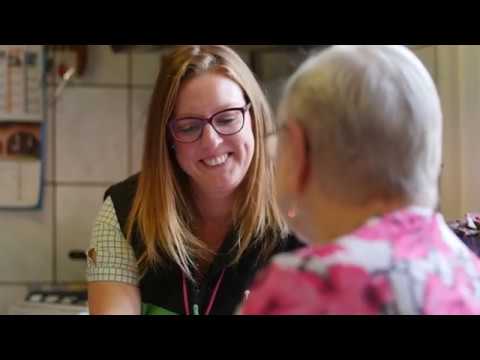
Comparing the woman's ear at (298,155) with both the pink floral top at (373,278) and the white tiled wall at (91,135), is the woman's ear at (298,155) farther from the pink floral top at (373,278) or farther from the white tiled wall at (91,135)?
the white tiled wall at (91,135)

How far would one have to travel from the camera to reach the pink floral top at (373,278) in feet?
1.62

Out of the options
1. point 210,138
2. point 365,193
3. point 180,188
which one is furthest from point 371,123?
point 180,188

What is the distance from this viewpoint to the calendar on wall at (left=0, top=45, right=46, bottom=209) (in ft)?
6.19

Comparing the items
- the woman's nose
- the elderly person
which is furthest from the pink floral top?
the woman's nose

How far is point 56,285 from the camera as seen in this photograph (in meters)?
1.88

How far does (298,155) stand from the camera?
586 mm

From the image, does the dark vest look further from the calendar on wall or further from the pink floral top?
the calendar on wall

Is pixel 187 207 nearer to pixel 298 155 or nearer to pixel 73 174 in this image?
pixel 298 155

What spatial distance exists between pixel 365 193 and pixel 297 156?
0.22 ft

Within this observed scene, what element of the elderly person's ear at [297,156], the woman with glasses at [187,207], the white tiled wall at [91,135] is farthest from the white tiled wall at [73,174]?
the elderly person's ear at [297,156]
